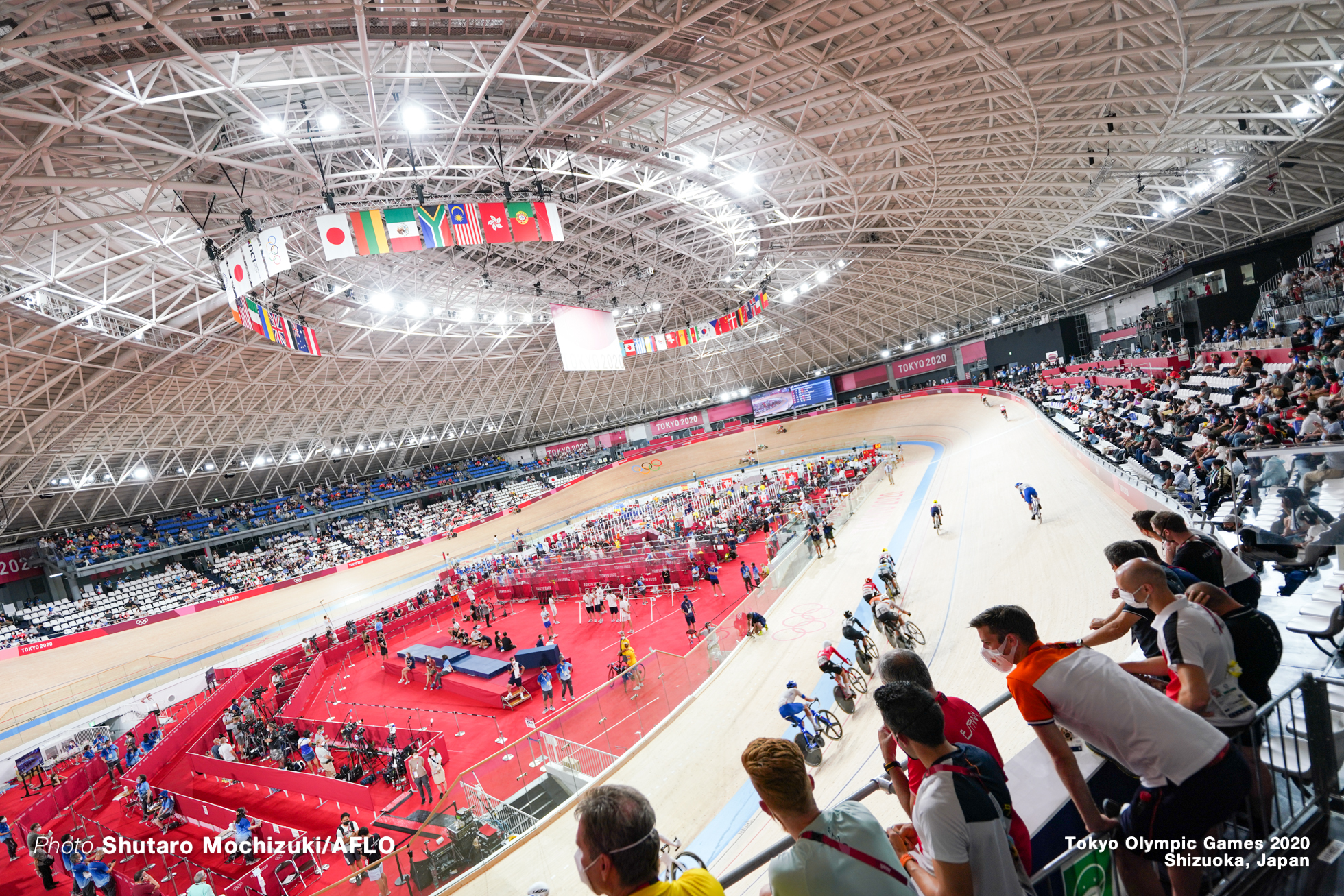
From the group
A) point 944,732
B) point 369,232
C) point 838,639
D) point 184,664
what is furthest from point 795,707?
point 184,664

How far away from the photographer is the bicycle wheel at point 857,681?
10.6 metres

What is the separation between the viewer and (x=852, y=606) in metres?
14.6

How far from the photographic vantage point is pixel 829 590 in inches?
635

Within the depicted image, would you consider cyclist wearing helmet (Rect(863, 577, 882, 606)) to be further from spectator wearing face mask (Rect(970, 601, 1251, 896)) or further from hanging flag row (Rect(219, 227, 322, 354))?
hanging flag row (Rect(219, 227, 322, 354))

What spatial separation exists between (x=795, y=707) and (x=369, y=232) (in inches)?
512

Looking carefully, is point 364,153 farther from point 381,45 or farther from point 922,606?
point 922,606

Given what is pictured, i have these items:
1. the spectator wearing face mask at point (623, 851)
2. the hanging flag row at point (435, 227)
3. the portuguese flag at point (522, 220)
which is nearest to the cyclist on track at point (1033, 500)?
the hanging flag row at point (435, 227)

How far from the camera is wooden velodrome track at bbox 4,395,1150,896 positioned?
8.30m

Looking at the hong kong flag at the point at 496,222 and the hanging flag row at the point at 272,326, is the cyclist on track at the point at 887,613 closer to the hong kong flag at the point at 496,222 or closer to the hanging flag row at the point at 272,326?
the hong kong flag at the point at 496,222

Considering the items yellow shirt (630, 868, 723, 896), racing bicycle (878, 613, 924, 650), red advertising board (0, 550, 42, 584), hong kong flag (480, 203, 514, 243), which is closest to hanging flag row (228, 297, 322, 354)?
hong kong flag (480, 203, 514, 243)

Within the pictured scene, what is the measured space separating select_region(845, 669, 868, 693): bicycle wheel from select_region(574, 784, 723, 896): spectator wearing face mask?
944 centimetres

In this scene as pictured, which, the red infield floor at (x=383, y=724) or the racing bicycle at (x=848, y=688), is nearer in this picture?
the racing bicycle at (x=848, y=688)

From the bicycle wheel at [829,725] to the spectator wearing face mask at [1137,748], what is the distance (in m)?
7.33

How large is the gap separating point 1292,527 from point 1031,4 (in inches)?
453
